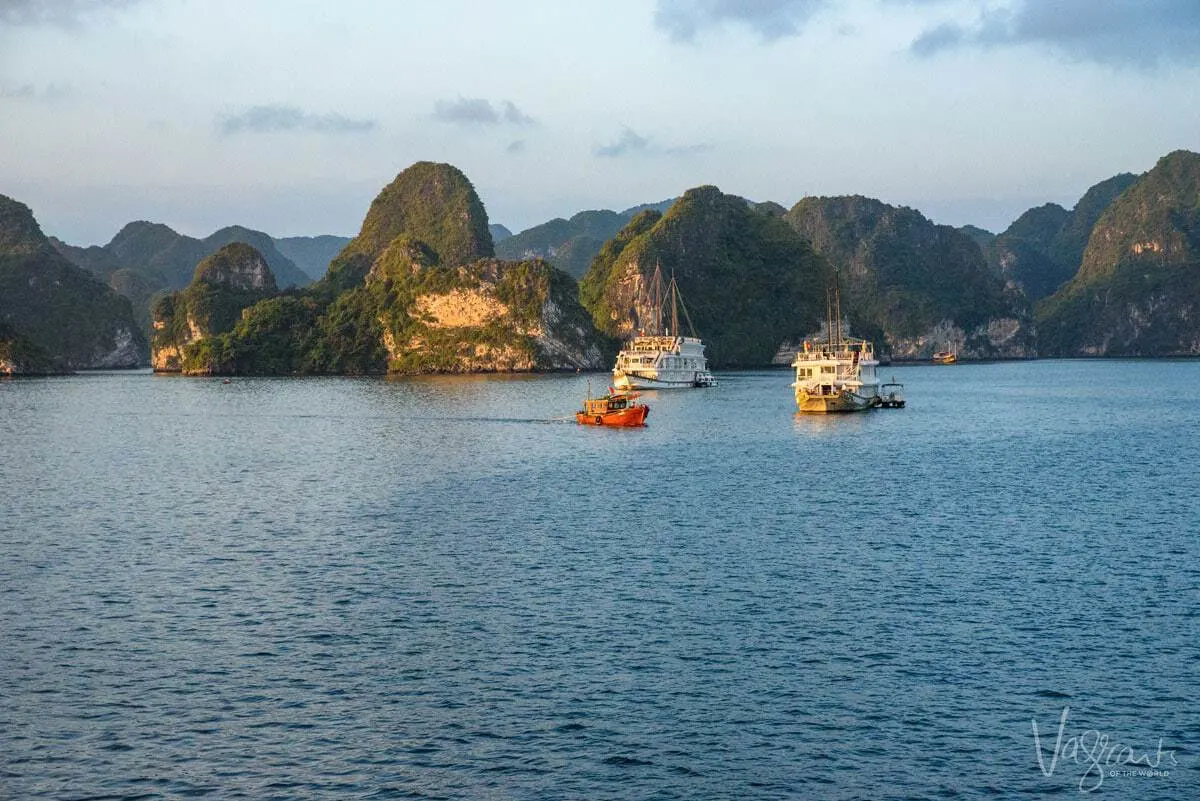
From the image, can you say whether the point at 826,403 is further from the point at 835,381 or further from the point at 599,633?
the point at 599,633

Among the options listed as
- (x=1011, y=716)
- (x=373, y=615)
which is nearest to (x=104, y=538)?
(x=373, y=615)

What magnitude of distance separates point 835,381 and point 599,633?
117 m

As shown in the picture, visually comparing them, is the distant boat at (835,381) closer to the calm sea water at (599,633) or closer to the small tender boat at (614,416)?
the small tender boat at (614,416)

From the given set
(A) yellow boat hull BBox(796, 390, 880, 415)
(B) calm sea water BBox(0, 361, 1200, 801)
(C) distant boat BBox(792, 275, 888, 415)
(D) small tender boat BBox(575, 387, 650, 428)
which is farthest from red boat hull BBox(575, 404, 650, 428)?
(B) calm sea water BBox(0, 361, 1200, 801)

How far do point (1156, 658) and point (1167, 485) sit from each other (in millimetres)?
47246

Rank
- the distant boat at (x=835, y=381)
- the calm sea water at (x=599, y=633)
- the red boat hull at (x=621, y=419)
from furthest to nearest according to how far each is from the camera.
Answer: the distant boat at (x=835, y=381), the red boat hull at (x=621, y=419), the calm sea water at (x=599, y=633)

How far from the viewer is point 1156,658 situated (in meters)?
37.3

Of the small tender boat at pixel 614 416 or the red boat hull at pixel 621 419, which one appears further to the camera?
the small tender boat at pixel 614 416

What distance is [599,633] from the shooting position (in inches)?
1613

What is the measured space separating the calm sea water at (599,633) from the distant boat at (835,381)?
57041 mm

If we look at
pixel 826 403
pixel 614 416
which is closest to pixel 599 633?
pixel 614 416

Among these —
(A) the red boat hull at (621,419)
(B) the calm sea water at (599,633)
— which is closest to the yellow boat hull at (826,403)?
(A) the red boat hull at (621,419)

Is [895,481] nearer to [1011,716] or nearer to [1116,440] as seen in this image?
[1116,440]

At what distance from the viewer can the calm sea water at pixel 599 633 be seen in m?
29.4
